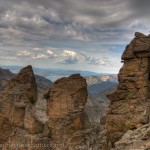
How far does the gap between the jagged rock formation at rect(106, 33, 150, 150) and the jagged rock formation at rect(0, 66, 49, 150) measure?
23.2 meters

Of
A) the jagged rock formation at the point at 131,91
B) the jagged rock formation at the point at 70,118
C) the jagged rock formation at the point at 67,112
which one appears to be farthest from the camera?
the jagged rock formation at the point at 67,112

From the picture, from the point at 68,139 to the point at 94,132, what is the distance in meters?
6.62

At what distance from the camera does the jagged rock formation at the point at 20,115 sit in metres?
81.2

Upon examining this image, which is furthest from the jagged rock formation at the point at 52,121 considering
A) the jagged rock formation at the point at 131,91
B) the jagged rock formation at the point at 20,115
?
the jagged rock formation at the point at 131,91

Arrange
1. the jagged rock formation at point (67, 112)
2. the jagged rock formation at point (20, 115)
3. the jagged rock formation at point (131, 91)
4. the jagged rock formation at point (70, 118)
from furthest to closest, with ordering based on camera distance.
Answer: the jagged rock formation at point (20, 115) → the jagged rock formation at point (67, 112) → the jagged rock formation at point (70, 118) → the jagged rock formation at point (131, 91)

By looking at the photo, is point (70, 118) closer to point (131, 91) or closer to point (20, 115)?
point (20, 115)

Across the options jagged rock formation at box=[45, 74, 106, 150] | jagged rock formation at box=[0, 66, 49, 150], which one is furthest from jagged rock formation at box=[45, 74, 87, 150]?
jagged rock formation at box=[0, 66, 49, 150]

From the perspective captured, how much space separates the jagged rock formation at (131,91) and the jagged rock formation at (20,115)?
76.2ft

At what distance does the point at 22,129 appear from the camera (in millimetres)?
83562

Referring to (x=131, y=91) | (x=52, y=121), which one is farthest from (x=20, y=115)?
(x=131, y=91)

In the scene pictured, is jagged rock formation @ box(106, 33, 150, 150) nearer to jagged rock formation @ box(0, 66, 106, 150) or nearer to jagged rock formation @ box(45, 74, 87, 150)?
jagged rock formation @ box(0, 66, 106, 150)

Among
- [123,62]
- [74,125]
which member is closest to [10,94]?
[74,125]

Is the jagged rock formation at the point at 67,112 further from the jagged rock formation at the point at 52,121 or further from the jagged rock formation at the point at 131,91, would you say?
the jagged rock formation at the point at 131,91

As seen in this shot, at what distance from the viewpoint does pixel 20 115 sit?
8500 cm
